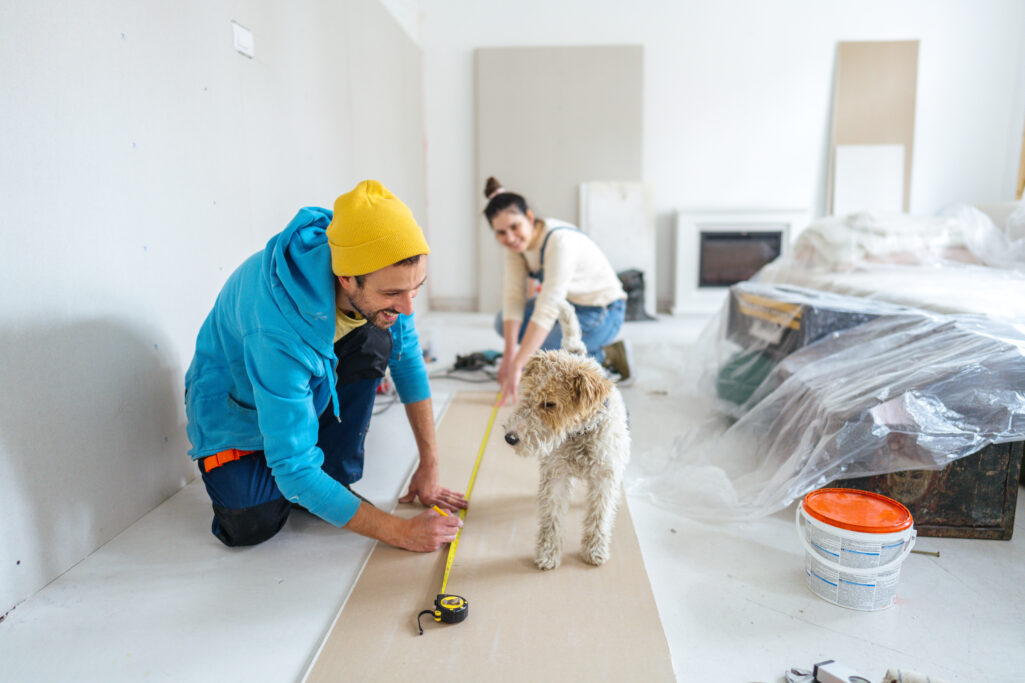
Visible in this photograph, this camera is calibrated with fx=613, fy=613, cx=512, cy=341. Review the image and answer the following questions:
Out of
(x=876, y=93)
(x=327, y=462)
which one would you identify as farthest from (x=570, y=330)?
(x=876, y=93)

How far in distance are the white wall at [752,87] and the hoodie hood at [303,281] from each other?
14.5ft

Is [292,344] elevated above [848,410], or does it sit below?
above

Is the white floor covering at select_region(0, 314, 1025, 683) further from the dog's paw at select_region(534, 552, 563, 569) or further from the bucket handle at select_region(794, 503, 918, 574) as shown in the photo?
the dog's paw at select_region(534, 552, 563, 569)

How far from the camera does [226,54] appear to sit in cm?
226

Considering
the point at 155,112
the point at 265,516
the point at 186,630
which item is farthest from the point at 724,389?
the point at 155,112

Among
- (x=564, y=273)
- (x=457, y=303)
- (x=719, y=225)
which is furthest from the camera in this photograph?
(x=457, y=303)

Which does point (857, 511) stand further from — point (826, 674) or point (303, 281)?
point (303, 281)

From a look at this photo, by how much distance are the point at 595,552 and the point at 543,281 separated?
1.29 m

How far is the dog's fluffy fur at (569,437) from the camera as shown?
1.36 meters

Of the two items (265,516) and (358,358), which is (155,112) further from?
(265,516)

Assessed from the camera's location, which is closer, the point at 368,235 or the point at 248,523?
the point at 368,235

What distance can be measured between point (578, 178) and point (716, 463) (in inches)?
157

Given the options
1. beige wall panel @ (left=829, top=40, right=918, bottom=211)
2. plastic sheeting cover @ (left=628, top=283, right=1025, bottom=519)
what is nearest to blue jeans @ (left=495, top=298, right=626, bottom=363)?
plastic sheeting cover @ (left=628, top=283, right=1025, bottom=519)

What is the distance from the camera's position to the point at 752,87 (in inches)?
220
